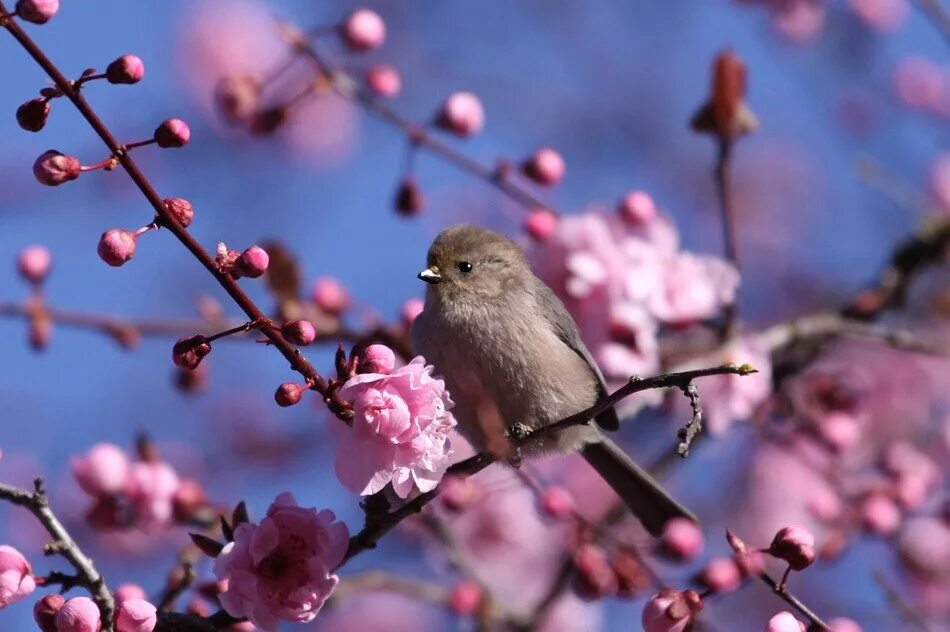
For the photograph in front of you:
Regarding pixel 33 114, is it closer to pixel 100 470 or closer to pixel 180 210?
pixel 180 210

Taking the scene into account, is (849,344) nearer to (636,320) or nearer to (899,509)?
(899,509)

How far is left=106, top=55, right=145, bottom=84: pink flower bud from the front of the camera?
183 centimetres

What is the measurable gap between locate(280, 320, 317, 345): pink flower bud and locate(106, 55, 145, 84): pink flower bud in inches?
19.5

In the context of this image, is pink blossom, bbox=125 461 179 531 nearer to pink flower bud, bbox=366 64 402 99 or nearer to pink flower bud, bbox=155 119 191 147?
pink flower bud, bbox=366 64 402 99

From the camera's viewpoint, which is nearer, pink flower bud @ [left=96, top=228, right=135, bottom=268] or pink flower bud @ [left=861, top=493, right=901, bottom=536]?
pink flower bud @ [left=96, top=228, right=135, bottom=268]

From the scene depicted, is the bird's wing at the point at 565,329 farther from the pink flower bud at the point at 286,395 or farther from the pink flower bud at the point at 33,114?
the pink flower bud at the point at 33,114

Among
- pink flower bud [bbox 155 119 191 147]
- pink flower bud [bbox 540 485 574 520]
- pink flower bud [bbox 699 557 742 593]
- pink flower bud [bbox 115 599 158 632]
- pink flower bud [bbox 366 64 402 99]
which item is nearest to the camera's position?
pink flower bud [bbox 155 119 191 147]

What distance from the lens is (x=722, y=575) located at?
2.56 metres

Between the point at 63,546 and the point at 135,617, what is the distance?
9.0 inches

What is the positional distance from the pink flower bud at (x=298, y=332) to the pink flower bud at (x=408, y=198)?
186 centimetres

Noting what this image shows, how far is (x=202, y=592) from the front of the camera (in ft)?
8.38

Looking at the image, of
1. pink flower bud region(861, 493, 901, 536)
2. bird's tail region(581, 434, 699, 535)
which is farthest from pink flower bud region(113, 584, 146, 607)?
pink flower bud region(861, 493, 901, 536)

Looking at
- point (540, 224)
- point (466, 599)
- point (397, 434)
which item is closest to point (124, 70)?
point (397, 434)

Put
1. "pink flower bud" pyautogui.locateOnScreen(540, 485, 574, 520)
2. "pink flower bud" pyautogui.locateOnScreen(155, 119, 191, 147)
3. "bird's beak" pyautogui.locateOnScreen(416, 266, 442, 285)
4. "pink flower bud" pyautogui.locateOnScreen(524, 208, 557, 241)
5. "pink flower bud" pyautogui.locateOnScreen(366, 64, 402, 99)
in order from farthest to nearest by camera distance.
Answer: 1. "pink flower bud" pyautogui.locateOnScreen(524, 208, 557, 241)
2. "pink flower bud" pyautogui.locateOnScreen(366, 64, 402, 99)
3. "bird's beak" pyautogui.locateOnScreen(416, 266, 442, 285)
4. "pink flower bud" pyautogui.locateOnScreen(540, 485, 574, 520)
5. "pink flower bud" pyautogui.locateOnScreen(155, 119, 191, 147)
